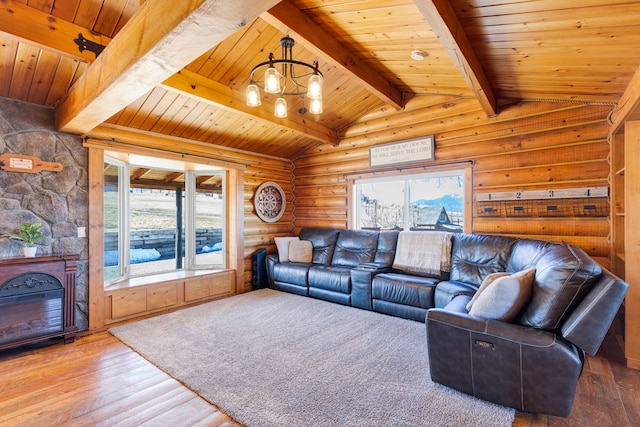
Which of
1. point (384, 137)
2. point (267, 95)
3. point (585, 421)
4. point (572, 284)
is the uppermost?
point (267, 95)

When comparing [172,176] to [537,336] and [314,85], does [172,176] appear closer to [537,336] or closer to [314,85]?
[314,85]

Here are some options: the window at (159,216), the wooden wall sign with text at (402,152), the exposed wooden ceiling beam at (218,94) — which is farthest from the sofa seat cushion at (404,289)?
the window at (159,216)

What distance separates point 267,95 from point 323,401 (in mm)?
3469

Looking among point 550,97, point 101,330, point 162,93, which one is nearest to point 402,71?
point 550,97

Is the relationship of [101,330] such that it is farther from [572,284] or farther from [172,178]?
[572,284]

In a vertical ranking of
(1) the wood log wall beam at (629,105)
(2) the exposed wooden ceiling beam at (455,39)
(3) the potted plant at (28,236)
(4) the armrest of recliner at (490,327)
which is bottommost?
(4) the armrest of recliner at (490,327)

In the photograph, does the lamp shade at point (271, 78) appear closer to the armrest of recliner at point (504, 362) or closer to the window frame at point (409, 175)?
the armrest of recliner at point (504, 362)

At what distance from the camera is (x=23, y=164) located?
3.04 m

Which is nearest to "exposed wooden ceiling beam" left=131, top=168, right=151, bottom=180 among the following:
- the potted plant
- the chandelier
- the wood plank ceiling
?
the wood plank ceiling

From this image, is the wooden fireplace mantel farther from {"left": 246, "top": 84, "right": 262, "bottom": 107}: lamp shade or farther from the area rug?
{"left": 246, "top": 84, "right": 262, "bottom": 107}: lamp shade

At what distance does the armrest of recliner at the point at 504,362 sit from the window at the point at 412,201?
2.42 m

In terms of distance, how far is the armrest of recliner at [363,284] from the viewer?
3938mm

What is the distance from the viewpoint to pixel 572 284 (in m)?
1.80

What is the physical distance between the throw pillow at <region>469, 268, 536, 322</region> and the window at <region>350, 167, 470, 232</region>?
2.25m
